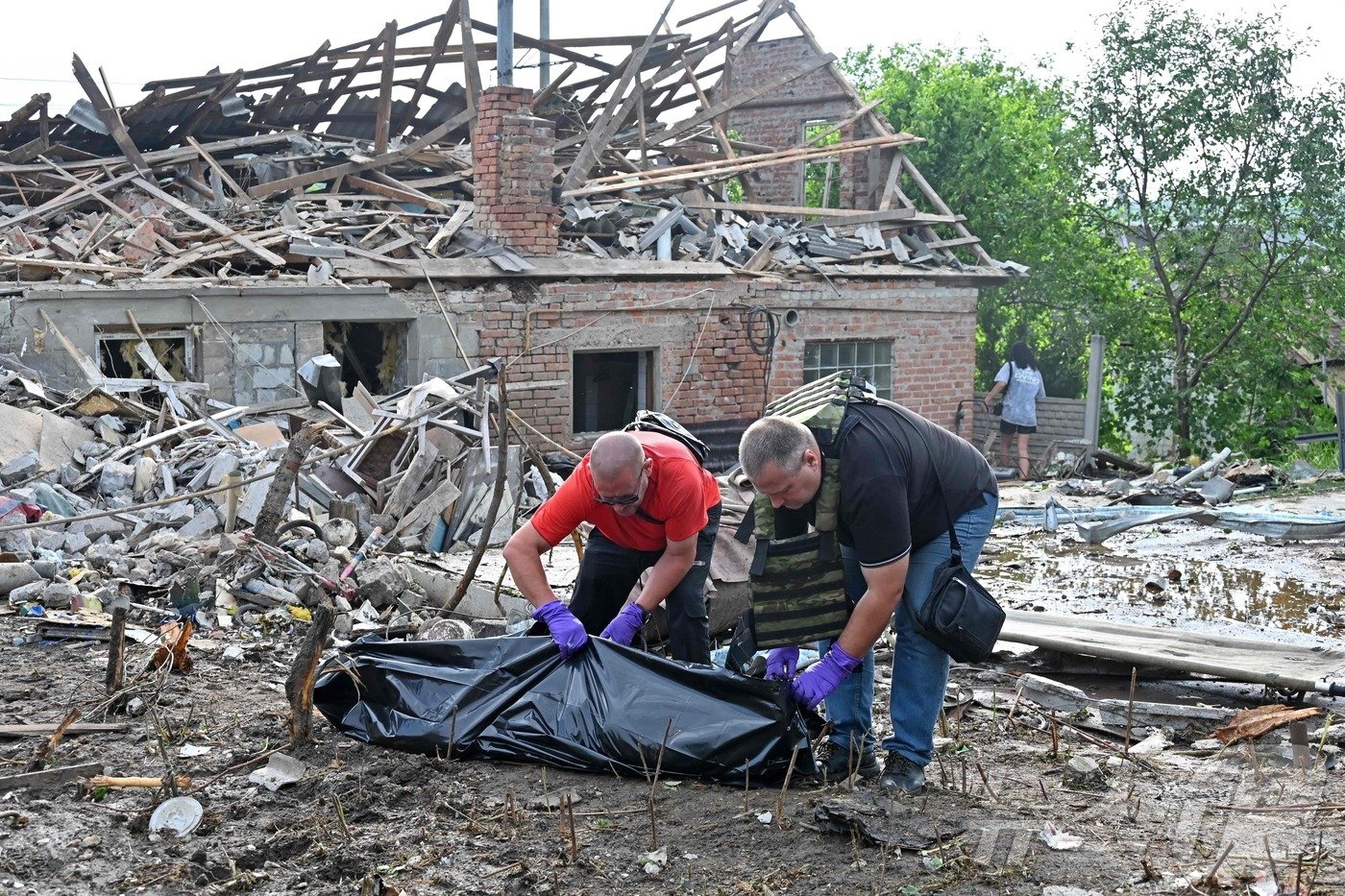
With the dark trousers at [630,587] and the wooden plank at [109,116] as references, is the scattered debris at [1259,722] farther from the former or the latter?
the wooden plank at [109,116]

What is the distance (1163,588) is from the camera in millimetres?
8617

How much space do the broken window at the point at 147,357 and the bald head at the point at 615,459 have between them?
7.68 metres

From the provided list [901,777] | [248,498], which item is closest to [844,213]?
[248,498]

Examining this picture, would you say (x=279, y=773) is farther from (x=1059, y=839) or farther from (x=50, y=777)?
(x=1059, y=839)

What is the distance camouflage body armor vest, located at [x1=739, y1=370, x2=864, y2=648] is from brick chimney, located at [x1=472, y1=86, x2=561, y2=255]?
9064 mm

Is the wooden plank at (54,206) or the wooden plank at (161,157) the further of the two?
the wooden plank at (161,157)

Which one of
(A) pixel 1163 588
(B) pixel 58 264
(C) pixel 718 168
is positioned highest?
(C) pixel 718 168

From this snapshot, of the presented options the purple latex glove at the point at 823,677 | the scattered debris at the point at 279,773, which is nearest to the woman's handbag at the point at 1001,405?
the purple latex glove at the point at 823,677

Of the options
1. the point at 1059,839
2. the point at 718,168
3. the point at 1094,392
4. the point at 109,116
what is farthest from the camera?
the point at 1094,392

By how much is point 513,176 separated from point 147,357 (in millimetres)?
4069

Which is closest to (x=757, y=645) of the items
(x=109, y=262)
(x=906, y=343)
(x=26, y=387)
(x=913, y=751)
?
(x=913, y=751)

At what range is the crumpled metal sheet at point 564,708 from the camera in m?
4.27

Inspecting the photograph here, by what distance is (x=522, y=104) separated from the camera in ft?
42.9

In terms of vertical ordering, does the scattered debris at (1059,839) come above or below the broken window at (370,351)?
below
